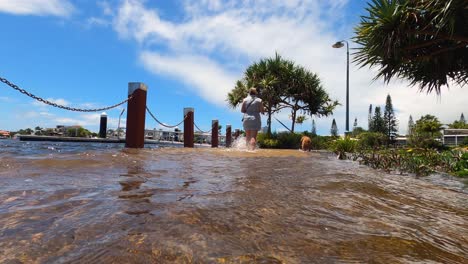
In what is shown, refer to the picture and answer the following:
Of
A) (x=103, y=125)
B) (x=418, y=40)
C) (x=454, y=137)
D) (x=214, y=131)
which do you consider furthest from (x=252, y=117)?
(x=454, y=137)

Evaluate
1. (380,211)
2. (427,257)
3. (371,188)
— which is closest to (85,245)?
(427,257)

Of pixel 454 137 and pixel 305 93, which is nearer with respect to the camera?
pixel 305 93

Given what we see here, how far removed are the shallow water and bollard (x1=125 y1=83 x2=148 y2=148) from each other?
512 centimetres

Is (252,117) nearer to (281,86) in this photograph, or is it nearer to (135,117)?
(135,117)

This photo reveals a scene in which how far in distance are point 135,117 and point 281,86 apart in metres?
13.1

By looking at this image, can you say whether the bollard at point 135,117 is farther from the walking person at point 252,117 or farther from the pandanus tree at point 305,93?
the pandanus tree at point 305,93

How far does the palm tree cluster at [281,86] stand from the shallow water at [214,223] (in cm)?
1636

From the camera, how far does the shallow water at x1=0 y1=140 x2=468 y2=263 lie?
116 cm

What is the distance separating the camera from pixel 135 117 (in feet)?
25.6

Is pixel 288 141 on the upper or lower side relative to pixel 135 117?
lower

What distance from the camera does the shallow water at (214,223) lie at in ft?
3.80

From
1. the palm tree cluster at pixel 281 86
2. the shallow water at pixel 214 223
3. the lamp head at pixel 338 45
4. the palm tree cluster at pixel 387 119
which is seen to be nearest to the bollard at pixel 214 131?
the palm tree cluster at pixel 281 86

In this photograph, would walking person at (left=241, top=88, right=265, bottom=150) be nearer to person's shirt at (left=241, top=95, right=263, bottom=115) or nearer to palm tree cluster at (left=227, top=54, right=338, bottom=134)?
person's shirt at (left=241, top=95, right=263, bottom=115)

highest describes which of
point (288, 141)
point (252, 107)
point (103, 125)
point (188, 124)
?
point (252, 107)
